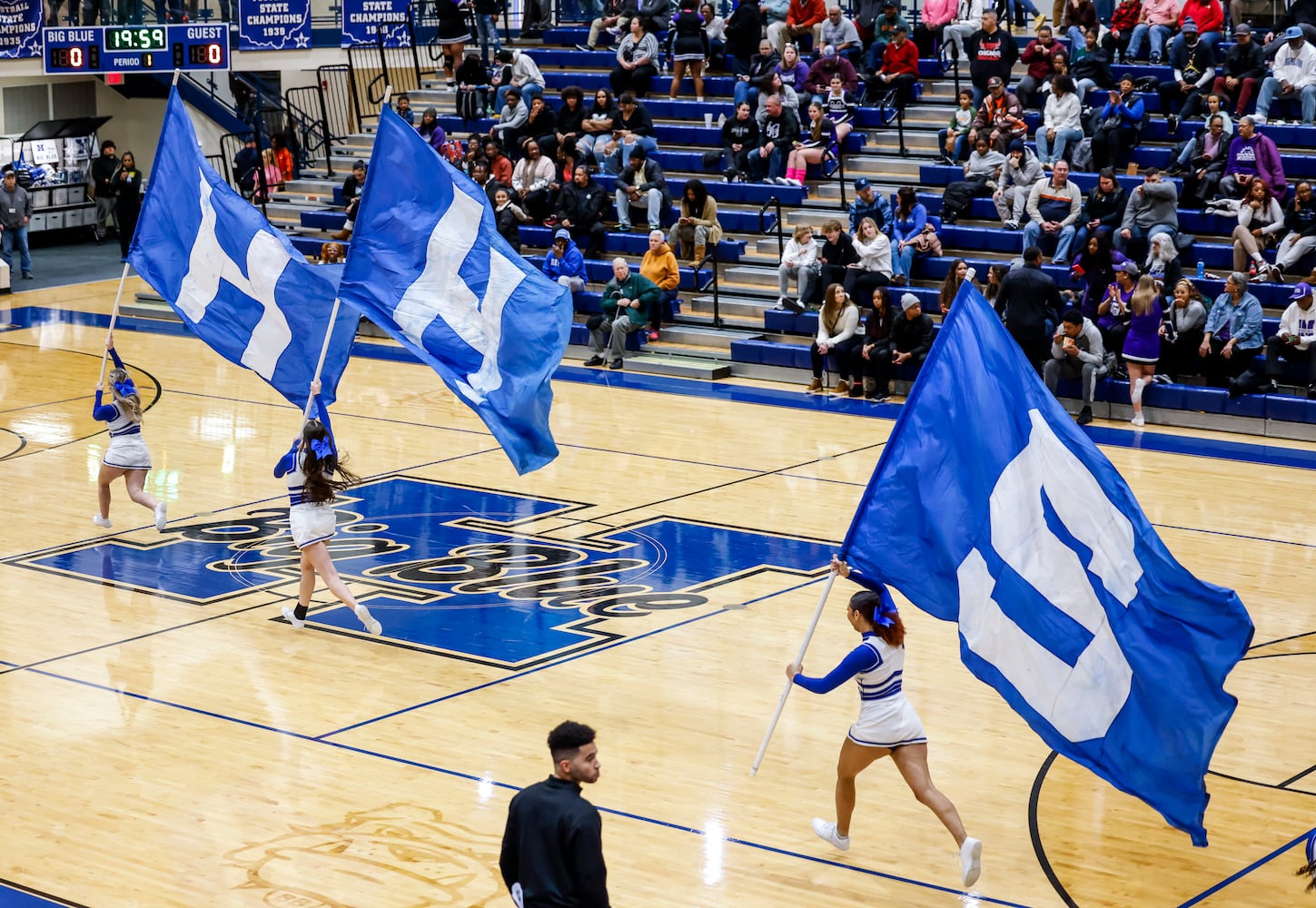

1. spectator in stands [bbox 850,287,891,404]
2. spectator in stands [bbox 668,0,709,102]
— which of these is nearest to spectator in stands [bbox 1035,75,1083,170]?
spectator in stands [bbox 850,287,891,404]

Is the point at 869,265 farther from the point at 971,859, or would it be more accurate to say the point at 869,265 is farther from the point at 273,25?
the point at 971,859

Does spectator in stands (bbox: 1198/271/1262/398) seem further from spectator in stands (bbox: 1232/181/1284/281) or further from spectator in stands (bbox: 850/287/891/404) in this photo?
spectator in stands (bbox: 850/287/891/404)

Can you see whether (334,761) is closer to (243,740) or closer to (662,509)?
(243,740)

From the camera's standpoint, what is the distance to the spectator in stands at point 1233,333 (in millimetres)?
20016

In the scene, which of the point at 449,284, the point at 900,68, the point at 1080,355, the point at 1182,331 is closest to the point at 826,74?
the point at 900,68

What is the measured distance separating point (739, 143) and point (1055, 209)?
6.33 metres

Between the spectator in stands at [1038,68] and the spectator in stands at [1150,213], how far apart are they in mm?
4443

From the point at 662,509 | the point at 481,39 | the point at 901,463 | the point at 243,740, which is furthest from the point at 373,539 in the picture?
the point at 481,39

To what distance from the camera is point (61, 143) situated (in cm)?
3825

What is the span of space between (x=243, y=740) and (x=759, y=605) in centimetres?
463

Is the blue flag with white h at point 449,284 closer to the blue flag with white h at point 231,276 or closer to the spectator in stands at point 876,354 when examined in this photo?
the blue flag with white h at point 231,276

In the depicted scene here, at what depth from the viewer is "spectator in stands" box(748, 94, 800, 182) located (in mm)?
27094

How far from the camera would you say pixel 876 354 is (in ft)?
71.6

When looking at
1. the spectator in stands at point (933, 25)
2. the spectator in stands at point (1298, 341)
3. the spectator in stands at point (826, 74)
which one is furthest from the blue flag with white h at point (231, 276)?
the spectator in stands at point (933, 25)
